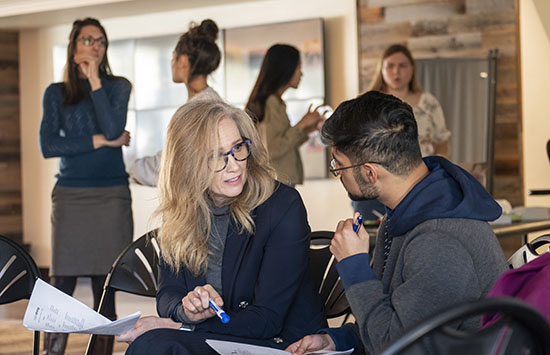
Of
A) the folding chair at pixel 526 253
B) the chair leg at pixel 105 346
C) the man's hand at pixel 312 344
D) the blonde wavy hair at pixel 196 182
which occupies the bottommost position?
the chair leg at pixel 105 346

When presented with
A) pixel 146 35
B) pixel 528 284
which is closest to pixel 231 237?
pixel 528 284

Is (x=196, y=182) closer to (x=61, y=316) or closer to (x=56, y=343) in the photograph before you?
(x=61, y=316)

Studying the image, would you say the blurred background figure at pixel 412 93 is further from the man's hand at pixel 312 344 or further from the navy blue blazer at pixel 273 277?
the man's hand at pixel 312 344

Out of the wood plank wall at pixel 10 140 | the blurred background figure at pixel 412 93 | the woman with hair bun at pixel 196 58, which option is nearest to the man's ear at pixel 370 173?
the woman with hair bun at pixel 196 58

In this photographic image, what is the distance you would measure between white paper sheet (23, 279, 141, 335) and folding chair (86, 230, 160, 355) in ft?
1.66

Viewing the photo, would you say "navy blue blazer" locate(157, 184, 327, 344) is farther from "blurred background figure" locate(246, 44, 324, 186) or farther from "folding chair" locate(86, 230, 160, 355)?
"blurred background figure" locate(246, 44, 324, 186)

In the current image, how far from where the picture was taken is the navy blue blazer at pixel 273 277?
1.95 m

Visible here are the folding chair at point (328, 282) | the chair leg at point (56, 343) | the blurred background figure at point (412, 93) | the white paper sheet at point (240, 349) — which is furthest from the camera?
the blurred background figure at point (412, 93)

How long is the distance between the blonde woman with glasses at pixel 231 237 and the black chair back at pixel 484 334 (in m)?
0.90

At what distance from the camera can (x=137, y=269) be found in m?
2.39

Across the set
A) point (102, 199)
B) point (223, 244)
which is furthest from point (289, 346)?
point (102, 199)

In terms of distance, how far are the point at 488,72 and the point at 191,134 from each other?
437 centimetres

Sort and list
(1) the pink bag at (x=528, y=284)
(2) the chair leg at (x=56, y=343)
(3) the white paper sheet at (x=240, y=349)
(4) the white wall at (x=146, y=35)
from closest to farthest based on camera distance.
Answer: (1) the pink bag at (x=528, y=284) < (3) the white paper sheet at (x=240, y=349) < (2) the chair leg at (x=56, y=343) < (4) the white wall at (x=146, y=35)

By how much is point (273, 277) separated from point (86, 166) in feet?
5.59
